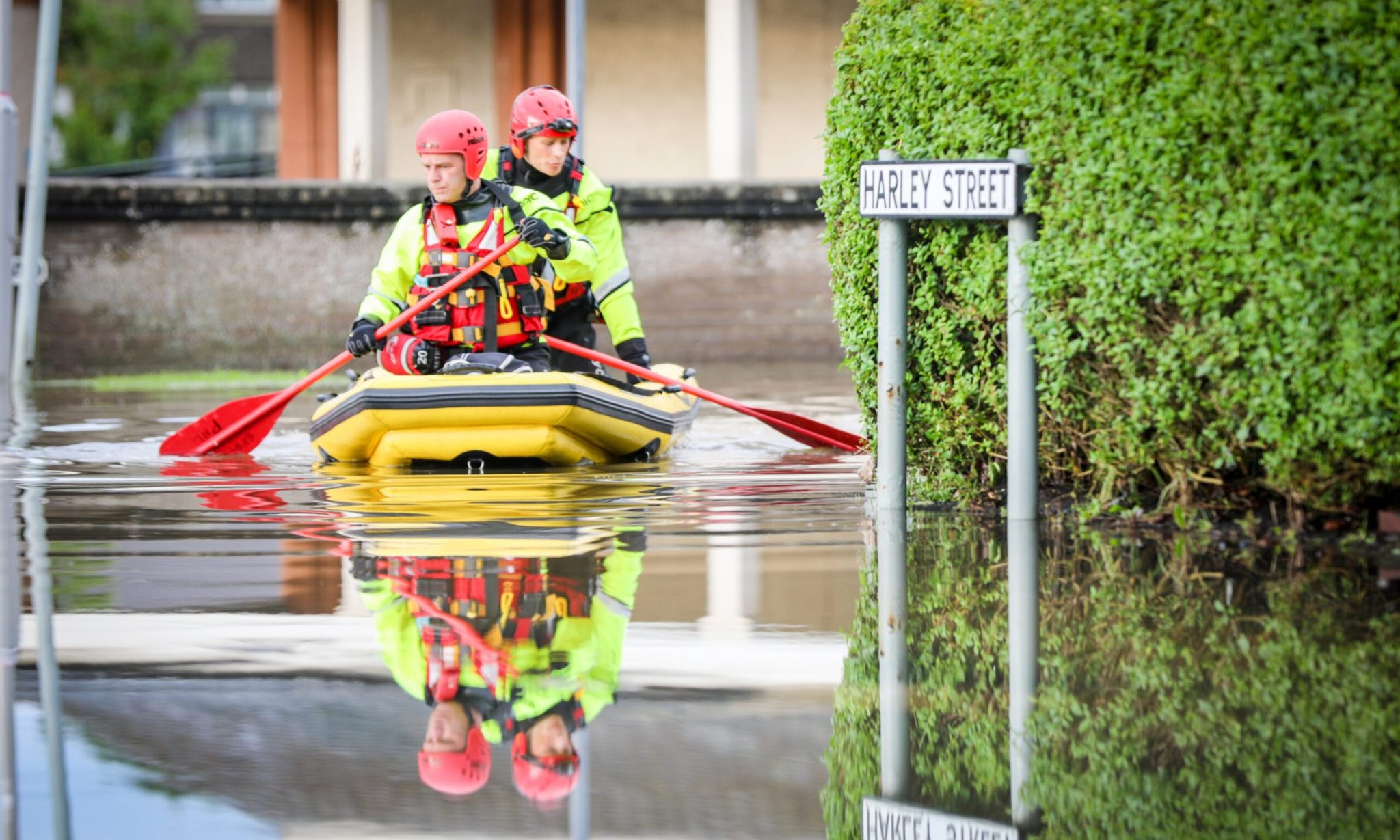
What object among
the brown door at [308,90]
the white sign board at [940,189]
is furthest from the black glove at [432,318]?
the brown door at [308,90]

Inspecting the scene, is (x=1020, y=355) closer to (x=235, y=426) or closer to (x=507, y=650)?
(x=507, y=650)

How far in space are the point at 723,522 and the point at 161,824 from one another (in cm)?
414

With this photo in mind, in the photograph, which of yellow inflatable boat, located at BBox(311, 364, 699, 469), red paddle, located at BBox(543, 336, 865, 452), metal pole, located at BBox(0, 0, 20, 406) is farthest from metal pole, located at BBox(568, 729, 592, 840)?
metal pole, located at BBox(0, 0, 20, 406)

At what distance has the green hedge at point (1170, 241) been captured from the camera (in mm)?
6277

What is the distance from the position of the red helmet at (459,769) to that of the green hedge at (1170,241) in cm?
301

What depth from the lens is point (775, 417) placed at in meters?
11.1

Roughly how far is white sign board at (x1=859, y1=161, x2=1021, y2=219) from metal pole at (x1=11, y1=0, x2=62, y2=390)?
11.2 m

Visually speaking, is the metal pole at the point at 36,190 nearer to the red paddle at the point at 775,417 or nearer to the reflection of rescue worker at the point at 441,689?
the red paddle at the point at 775,417

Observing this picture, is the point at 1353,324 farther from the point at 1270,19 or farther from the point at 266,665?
the point at 266,665

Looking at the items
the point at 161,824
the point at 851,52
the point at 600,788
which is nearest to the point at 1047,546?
the point at 851,52

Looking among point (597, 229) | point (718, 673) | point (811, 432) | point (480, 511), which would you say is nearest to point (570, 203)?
point (597, 229)

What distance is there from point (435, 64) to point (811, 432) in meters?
14.2

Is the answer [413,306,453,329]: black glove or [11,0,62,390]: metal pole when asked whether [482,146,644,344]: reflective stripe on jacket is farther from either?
[11,0,62,390]: metal pole

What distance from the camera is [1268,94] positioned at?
20.8 feet
